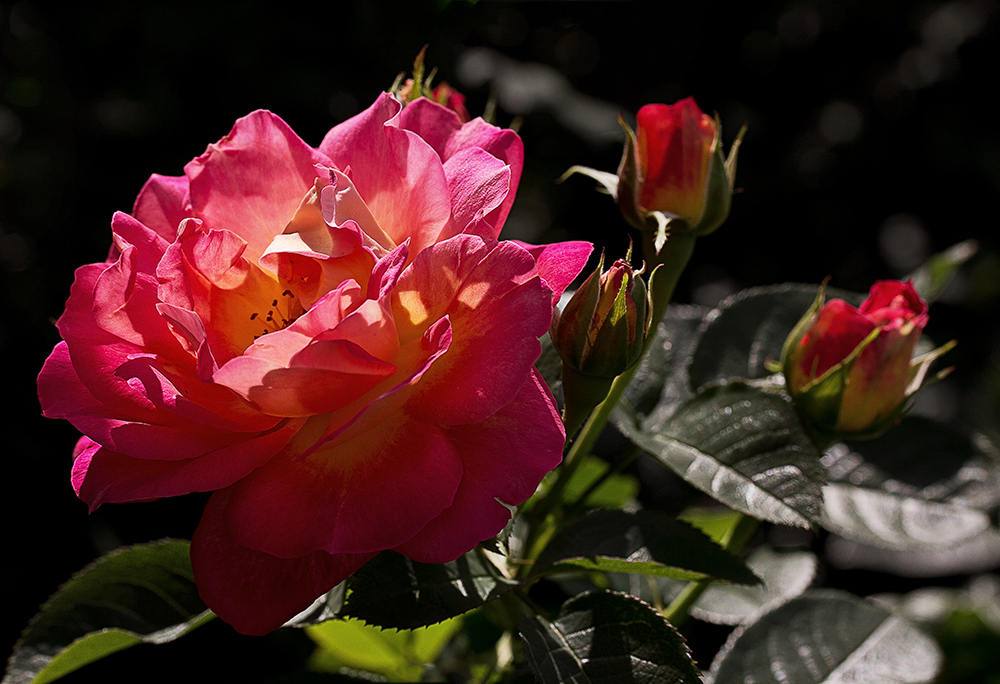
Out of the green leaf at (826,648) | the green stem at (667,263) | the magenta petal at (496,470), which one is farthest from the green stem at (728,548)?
the magenta petal at (496,470)

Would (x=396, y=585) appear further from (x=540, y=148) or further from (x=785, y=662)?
(x=540, y=148)

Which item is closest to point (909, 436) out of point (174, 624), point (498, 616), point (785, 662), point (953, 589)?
point (785, 662)

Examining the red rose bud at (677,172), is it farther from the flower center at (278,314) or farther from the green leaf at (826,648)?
the green leaf at (826,648)

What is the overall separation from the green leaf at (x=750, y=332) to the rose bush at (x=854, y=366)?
133 mm

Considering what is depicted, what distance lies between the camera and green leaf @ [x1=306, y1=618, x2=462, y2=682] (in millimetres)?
854

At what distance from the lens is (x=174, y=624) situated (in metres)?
0.66

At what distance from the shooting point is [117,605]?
0.67 m

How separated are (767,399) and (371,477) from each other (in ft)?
1.15

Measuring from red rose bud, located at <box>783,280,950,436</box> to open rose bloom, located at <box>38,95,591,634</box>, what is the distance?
0.87 feet

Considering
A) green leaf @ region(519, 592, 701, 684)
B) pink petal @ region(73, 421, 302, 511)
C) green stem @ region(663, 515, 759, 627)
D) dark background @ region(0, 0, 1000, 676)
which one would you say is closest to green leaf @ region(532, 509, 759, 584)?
green leaf @ region(519, 592, 701, 684)

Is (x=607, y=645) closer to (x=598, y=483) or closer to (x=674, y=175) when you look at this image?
(x=598, y=483)

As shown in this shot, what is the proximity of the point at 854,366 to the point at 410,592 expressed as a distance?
1.25 ft

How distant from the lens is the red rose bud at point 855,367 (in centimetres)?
64

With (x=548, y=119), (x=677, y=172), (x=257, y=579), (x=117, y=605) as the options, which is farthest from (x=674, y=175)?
(x=548, y=119)
